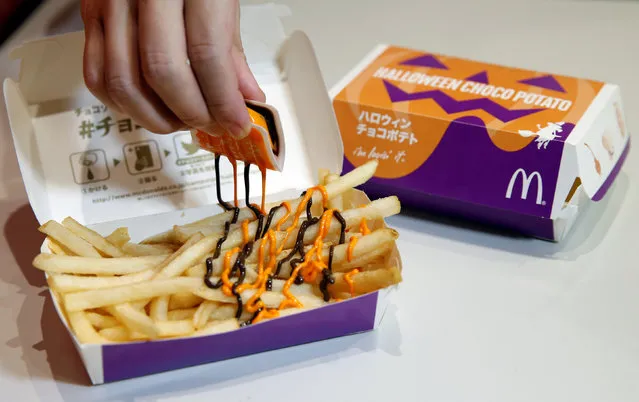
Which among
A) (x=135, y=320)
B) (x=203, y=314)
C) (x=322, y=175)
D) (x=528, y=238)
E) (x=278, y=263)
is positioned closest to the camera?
(x=135, y=320)

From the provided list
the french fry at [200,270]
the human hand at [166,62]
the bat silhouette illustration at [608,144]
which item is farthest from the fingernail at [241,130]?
the bat silhouette illustration at [608,144]

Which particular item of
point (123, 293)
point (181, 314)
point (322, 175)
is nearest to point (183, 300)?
point (181, 314)

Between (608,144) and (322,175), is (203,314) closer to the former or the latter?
(322,175)

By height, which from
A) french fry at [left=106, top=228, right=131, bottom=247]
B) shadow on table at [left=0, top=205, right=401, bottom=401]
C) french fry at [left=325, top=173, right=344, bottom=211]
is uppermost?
french fry at [left=325, top=173, right=344, bottom=211]

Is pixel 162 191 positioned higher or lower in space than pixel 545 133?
lower

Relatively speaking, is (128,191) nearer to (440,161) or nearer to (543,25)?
(440,161)

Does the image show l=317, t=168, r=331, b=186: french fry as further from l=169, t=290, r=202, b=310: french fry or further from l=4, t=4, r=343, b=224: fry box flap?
l=169, t=290, r=202, b=310: french fry

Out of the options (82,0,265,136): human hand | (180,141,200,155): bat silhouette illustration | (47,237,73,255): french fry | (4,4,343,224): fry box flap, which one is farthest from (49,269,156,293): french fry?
(180,141,200,155): bat silhouette illustration

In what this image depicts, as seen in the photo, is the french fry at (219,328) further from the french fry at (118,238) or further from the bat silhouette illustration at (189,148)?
the bat silhouette illustration at (189,148)
